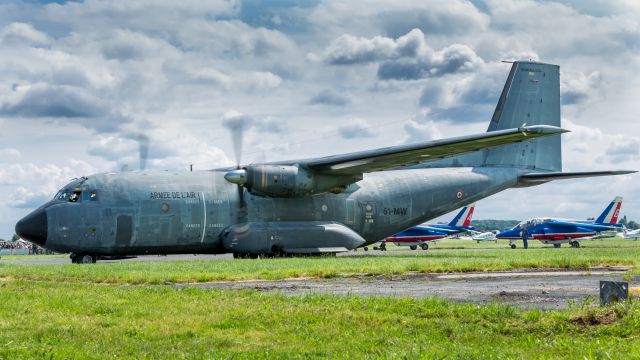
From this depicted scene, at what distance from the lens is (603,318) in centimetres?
894

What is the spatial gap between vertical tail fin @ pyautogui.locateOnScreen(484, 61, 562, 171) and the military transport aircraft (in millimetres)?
1197

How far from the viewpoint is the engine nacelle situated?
93.0 ft

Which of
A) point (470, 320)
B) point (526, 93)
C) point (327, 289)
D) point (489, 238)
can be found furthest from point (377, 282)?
point (489, 238)

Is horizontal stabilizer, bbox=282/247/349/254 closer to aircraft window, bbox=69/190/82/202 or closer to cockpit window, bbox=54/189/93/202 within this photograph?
cockpit window, bbox=54/189/93/202

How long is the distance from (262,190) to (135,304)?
56.1 ft

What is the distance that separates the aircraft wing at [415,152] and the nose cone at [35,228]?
9799 mm

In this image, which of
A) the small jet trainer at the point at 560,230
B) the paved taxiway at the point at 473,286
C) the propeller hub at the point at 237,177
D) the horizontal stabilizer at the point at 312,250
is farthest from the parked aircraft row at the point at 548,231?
the paved taxiway at the point at 473,286

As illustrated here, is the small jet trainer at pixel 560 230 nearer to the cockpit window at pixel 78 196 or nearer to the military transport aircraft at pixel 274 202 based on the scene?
the military transport aircraft at pixel 274 202

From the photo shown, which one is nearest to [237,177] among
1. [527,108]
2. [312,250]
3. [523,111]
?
[312,250]

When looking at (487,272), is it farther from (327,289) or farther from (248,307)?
(248,307)

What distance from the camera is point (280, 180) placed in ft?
94.2

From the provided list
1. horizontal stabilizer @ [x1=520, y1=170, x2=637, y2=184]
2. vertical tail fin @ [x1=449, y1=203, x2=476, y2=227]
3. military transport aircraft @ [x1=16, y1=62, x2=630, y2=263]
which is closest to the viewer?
military transport aircraft @ [x1=16, y1=62, x2=630, y2=263]

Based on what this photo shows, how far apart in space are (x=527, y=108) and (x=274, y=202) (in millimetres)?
14777

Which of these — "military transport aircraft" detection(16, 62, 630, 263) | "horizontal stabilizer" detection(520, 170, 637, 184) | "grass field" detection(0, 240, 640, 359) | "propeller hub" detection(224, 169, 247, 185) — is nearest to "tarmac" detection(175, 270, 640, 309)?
"grass field" detection(0, 240, 640, 359)
